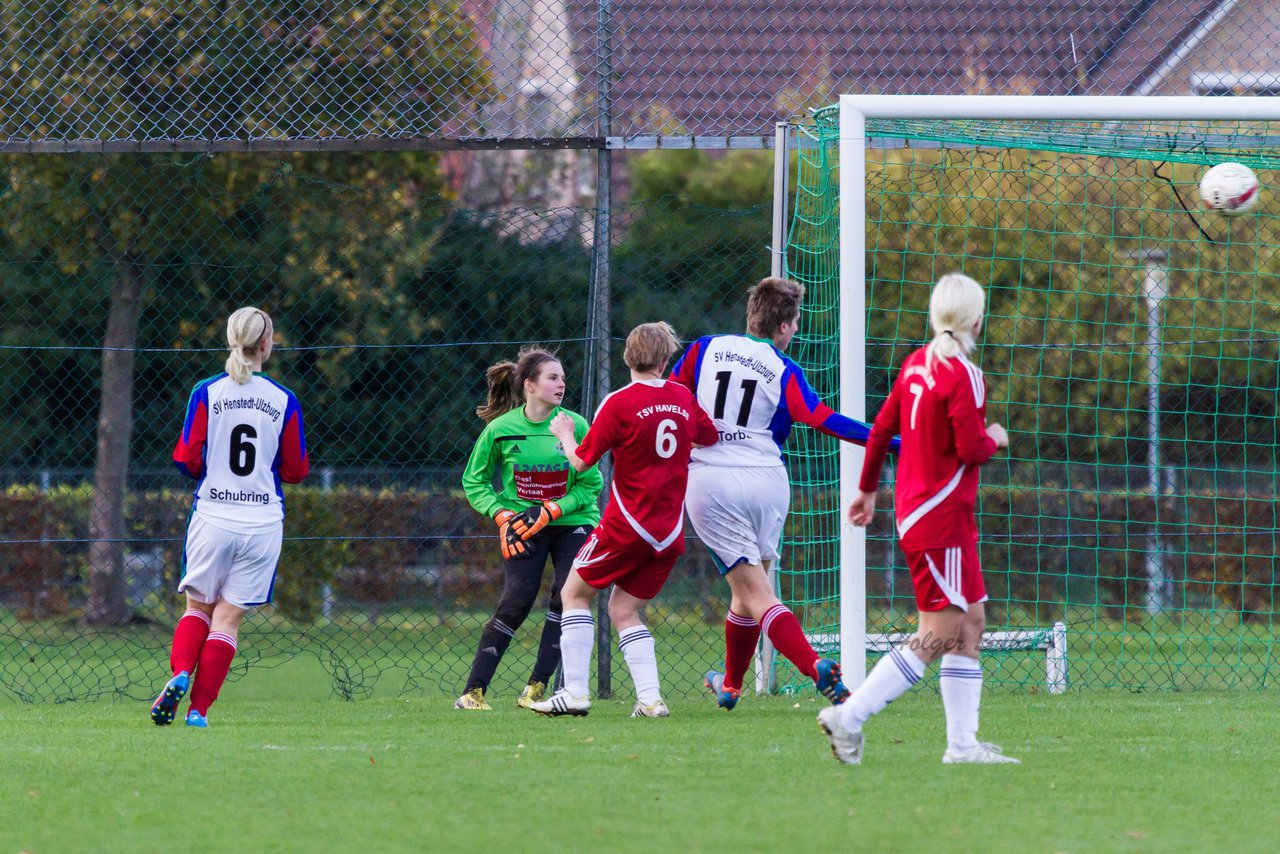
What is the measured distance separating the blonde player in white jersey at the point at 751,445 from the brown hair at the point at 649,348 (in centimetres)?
34

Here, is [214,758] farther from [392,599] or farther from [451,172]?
[451,172]

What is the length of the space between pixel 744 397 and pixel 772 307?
42 cm

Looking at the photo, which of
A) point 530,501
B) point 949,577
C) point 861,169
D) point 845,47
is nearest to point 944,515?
point 949,577

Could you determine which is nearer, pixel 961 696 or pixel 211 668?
pixel 961 696

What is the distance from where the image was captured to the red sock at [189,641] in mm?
6148

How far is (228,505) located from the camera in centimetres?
614

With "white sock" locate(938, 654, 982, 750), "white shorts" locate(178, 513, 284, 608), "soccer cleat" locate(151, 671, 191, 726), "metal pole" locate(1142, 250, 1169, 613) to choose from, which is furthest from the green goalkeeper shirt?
"metal pole" locate(1142, 250, 1169, 613)

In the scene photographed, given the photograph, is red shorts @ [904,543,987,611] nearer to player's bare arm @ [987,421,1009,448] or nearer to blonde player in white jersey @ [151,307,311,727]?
player's bare arm @ [987,421,1009,448]

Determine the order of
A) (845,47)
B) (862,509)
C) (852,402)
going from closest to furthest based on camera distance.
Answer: (862,509) < (852,402) < (845,47)

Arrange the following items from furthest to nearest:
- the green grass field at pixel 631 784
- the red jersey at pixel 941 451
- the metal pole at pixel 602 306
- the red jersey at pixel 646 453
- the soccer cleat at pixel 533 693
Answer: the metal pole at pixel 602 306
the soccer cleat at pixel 533 693
the red jersey at pixel 646 453
the red jersey at pixel 941 451
the green grass field at pixel 631 784

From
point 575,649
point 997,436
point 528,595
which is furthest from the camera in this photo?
point 528,595

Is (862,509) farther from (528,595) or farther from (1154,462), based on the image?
(1154,462)

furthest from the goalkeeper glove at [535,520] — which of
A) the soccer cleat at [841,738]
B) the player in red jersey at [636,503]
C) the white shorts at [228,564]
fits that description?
the soccer cleat at [841,738]

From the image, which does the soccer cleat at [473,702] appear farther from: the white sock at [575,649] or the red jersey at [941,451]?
the red jersey at [941,451]
